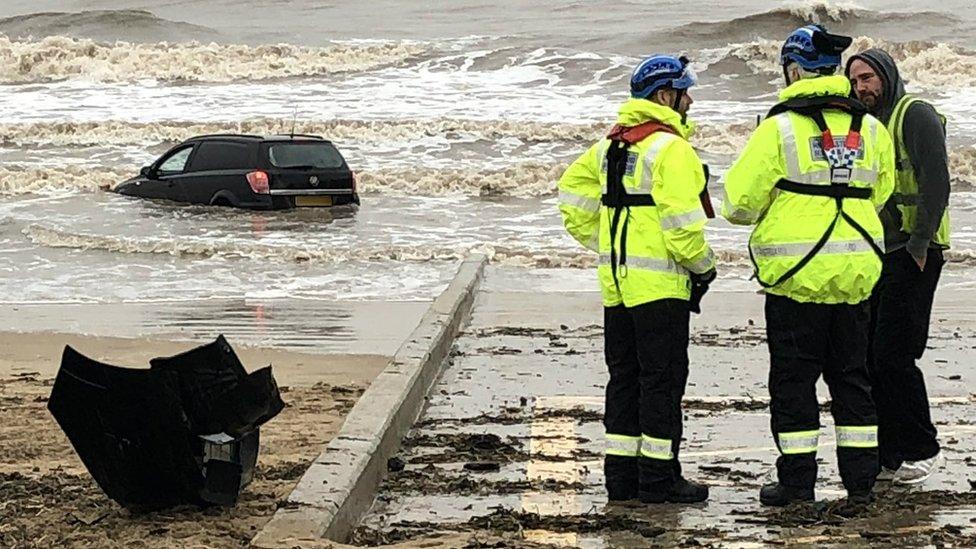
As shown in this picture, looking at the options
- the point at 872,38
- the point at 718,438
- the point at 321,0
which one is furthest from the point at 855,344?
the point at 321,0

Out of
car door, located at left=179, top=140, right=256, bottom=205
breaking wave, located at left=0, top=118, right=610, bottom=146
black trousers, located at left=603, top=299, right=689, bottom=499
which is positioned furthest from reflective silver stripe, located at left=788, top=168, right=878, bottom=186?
breaking wave, located at left=0, top=118, right=610, bottom=146

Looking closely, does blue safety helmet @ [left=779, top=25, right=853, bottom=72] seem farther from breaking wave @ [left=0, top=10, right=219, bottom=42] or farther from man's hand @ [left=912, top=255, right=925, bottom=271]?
breaking wave @ [left=0, top=10, right=219, bottom=42]

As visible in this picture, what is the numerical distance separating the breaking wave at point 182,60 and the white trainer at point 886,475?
39.7 meters

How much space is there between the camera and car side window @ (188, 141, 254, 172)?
78.8 ft

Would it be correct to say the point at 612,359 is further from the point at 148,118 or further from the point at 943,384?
A: the point at 148,118

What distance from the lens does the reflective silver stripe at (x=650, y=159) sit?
Result: 6266 millimetres

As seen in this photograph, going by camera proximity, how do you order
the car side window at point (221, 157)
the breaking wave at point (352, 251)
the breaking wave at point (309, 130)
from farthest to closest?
1. the breaking wave at point (309, 130)
2. the car side window at point (221, 157)
3. the breaking wave at point (352, 251)

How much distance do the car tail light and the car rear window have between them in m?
0.25

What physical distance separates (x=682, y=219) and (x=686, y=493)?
1127 millimetres

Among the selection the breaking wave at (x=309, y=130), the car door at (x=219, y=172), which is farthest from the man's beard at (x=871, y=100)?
the breaking wave at (x=309, y=130)

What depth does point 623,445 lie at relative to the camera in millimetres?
6527

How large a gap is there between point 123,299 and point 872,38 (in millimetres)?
34981

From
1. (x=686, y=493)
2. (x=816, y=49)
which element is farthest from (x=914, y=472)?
(x=816, y=49)

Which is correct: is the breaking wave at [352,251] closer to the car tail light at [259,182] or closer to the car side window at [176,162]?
the car tail light at [259,182]
